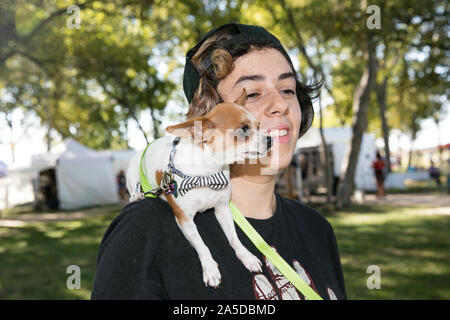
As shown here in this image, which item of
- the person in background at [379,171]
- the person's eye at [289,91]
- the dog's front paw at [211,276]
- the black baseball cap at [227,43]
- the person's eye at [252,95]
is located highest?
the black baseball cap at [227,43]

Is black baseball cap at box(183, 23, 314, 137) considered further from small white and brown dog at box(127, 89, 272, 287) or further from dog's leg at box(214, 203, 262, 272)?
dog's leg at box(214, 203, 262, 272)

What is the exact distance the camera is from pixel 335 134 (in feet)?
80.0

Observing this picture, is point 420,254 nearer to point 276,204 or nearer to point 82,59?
point 276,204

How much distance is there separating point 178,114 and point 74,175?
9391mm

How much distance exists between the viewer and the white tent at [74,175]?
24.9 meters

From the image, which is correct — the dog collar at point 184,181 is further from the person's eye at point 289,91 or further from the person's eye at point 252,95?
the person's eye at point 289,91

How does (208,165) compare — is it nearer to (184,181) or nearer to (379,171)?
(184,181)

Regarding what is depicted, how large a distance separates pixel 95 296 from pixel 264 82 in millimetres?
1250

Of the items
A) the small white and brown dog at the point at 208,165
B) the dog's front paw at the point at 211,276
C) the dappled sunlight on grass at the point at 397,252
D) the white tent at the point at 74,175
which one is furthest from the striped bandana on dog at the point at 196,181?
the white tent at the point at 74,175

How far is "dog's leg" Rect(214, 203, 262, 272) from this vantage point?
1701mm

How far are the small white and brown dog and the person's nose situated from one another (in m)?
0.23

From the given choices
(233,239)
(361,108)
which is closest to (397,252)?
(361,108)

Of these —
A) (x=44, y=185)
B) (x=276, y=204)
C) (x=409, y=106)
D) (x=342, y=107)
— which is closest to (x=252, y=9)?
(x=276, y=204)

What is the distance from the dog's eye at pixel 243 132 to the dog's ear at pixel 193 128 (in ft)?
0.38
